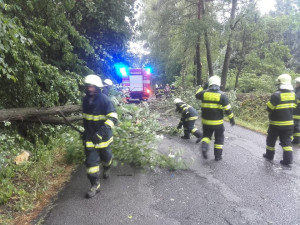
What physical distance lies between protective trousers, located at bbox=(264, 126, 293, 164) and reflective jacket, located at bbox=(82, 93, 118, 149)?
334 cm

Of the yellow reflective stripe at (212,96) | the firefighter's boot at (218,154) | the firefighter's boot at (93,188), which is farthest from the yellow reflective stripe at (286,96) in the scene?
the firefighter's boot at (93,188)

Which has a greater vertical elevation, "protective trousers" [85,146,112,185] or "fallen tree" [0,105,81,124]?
"fallen tree" [0,105,81,124]

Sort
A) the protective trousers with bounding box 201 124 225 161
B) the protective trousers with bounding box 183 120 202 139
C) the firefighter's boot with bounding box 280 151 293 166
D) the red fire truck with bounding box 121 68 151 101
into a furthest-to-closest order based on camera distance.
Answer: the red fire truck with bounding box 121 68 151 101, the protective trousers with bounding box 183 120 202 139, the protective trousers with bounding box 201 124 225 161, the firefighter's boot with bounding box 280 151 293 166

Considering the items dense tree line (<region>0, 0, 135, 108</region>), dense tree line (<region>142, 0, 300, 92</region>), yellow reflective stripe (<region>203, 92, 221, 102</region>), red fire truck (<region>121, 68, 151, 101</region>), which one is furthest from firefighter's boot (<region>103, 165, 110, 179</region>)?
red fire truck (<region>121, 68, 151, 101</region>)

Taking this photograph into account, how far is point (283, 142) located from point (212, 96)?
1.66 meters

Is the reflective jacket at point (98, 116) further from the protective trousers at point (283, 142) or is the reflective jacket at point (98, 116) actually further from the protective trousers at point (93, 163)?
the protective trousers at point (283, 142)

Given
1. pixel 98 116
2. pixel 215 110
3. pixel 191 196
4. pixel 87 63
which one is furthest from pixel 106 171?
pixel 87 63

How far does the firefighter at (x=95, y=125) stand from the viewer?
3.84m

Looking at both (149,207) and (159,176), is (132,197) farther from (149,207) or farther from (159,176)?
(159,176)

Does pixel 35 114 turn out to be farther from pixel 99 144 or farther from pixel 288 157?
pixel 288 157

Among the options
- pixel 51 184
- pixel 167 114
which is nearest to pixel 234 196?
pixel 51 184

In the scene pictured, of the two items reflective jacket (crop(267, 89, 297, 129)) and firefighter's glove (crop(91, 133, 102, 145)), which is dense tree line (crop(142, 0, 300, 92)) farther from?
firefighter's glove (crop(91, 133, 102, 145))

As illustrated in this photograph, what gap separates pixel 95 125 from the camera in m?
4.02

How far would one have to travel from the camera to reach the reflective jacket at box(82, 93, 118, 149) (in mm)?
3918
